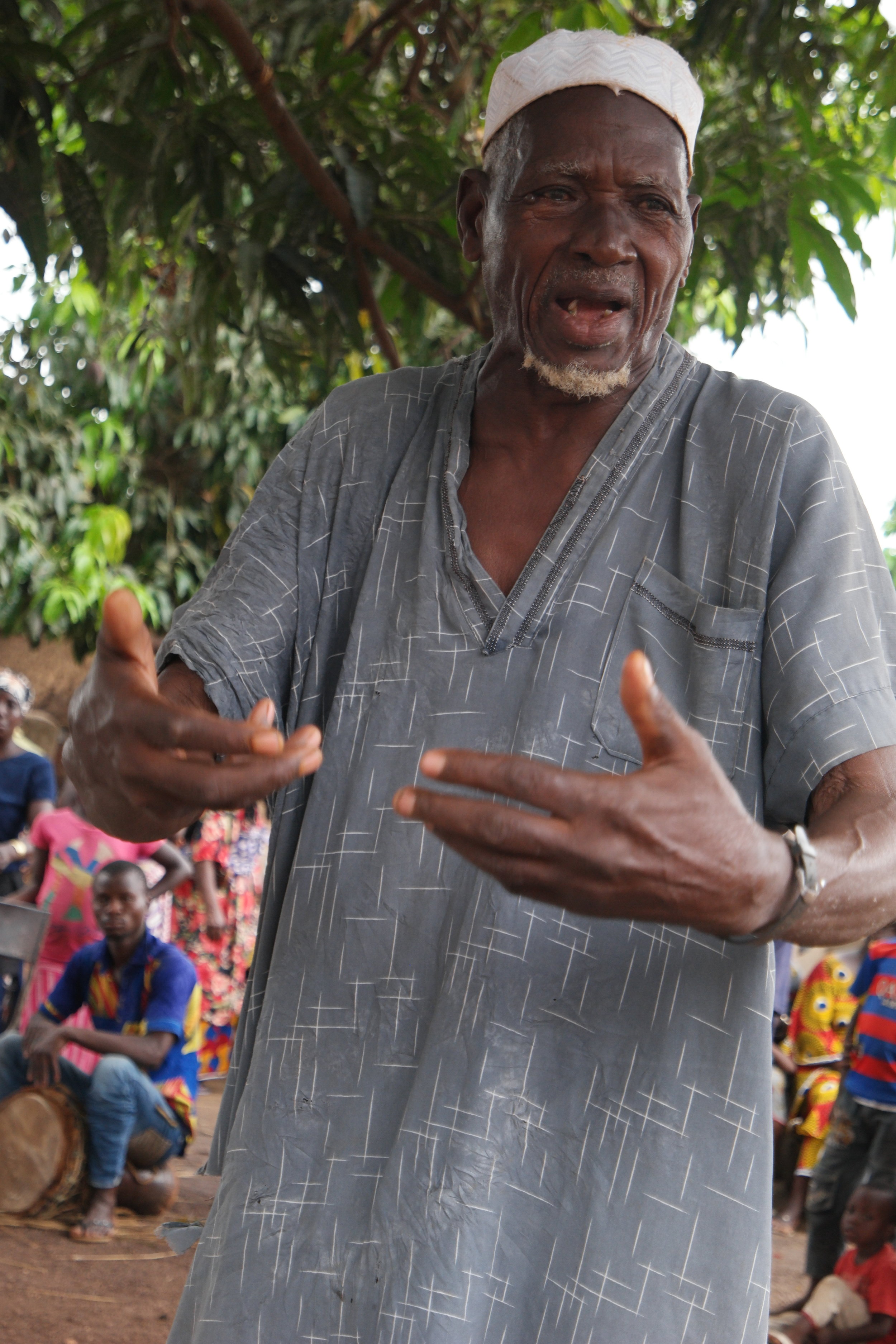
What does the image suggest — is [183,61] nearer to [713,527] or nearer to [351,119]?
[351,119]

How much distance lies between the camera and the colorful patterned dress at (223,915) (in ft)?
22.8

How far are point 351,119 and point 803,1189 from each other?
4.69 m

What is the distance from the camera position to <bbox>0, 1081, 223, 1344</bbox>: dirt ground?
3.71m

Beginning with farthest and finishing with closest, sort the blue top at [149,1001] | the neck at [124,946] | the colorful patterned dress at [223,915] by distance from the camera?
the colorful patterned dress at [223,915], the neck at [124,946], the blue top at [149,1001]

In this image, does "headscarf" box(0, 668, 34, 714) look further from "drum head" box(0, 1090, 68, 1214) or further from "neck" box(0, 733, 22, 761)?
"drum head" box(0, 1090, 68, 1214)

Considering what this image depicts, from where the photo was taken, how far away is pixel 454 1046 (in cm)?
118

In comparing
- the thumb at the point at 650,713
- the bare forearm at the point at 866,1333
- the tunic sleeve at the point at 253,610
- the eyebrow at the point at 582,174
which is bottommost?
the bare forearm at the point at 866,1333

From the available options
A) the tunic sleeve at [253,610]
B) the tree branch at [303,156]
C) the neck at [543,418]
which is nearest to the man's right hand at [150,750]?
the tunic sleeve at [253,610]

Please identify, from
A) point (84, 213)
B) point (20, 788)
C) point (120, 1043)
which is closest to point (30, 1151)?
point (120, 1043)

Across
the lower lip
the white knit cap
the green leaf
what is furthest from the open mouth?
the green leaf

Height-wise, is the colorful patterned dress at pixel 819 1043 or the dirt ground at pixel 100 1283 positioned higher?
the colorful patterned dress at pixel 819 1043

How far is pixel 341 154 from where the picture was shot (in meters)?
2.93

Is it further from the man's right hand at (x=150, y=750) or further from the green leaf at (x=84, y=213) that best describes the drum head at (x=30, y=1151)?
the man's right hand at (x=150, y=750)

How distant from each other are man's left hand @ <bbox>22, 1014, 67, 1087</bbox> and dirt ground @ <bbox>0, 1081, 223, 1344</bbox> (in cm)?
49
